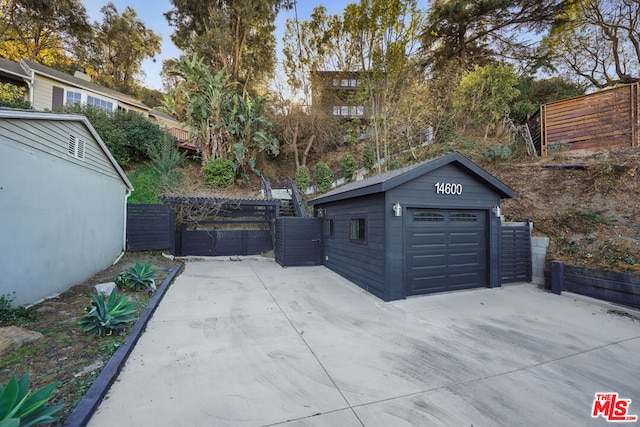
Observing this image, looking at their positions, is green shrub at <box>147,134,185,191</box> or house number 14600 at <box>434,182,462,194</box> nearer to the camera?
house number 14600 at <box>434,182,462,194</box>

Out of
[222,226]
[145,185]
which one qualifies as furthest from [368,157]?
[145,185]

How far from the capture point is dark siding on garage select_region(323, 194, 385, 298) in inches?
212

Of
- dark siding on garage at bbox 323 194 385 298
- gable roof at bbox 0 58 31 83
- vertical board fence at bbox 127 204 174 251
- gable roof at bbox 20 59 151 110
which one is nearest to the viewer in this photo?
dark siding on garage at bbox 323 194 385 298

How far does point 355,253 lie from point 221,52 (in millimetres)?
15738

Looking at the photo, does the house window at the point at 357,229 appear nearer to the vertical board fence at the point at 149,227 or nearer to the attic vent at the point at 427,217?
the attic vent at the point at 427,217

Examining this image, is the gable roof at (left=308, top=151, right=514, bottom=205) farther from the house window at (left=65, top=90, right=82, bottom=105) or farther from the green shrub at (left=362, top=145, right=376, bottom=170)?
the house window at (left=65, top=90, right=82, bottom=105)

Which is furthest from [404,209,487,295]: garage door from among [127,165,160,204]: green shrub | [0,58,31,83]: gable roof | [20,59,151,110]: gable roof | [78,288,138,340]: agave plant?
[0,58,31,83]: gable roof

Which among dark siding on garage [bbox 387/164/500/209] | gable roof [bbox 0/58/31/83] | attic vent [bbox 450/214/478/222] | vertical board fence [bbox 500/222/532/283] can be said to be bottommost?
vertical board fence [bbox 500/222/532/283]

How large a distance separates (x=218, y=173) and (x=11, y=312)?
1005 centimetres

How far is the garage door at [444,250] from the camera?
17.9ft

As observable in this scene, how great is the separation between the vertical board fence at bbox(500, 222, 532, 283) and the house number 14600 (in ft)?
5.57

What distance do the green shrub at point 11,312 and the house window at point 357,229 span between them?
222 inches

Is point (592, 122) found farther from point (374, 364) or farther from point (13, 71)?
point (13, 71)

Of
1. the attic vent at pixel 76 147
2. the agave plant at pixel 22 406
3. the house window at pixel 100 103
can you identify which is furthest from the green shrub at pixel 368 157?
the house window at pixel 100 103
